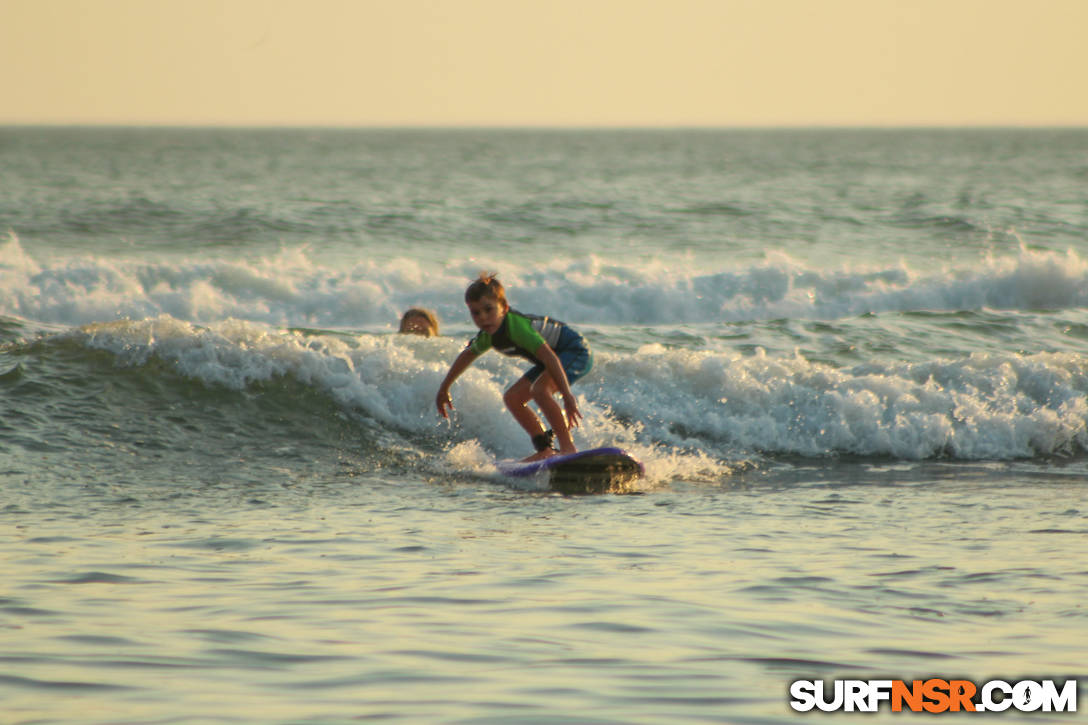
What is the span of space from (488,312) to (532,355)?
1.97 ft

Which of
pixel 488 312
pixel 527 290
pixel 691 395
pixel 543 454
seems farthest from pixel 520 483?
pixel 527 290

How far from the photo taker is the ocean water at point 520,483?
195 inches

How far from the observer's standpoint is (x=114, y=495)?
8.85m

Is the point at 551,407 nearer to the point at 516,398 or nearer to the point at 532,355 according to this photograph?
the point at 516,398

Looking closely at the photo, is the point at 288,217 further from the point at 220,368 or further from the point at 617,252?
the point at 220,368

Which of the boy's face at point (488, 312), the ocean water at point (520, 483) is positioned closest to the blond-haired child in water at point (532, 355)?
the boy's face at point (488, 312)

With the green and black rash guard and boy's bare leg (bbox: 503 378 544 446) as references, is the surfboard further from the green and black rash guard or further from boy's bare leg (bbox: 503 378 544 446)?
the green and black rash guard

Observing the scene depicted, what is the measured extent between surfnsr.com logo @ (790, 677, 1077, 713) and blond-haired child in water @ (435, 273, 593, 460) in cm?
432

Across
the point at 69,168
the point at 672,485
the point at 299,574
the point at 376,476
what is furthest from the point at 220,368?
the point at 69,168

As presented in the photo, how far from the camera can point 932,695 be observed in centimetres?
463

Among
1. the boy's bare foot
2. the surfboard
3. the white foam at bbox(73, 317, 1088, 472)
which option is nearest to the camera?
the surfboard

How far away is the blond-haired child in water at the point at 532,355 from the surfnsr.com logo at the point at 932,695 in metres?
4.32

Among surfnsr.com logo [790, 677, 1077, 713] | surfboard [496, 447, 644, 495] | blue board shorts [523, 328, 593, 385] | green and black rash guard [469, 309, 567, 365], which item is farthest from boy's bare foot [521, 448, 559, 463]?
surfnsr.com logo [790, 677, 1077, 713]

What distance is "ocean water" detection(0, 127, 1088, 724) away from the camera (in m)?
4.95
